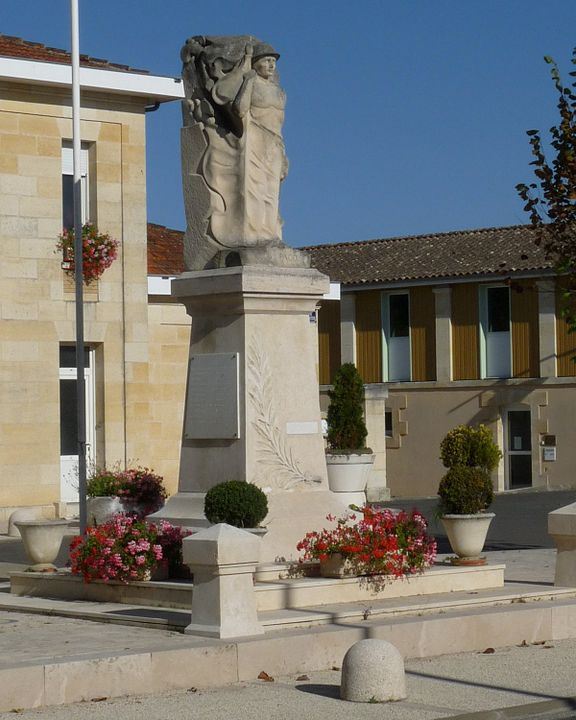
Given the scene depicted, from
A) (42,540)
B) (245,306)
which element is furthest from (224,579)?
(42,540)

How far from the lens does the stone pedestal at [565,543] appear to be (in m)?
14.3

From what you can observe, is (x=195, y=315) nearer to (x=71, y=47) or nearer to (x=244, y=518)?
(x=244, y=518)

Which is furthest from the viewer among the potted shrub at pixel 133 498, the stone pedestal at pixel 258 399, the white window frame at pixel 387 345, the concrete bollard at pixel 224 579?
the white window frame at pixel 387 345

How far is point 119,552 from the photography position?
13203 mm

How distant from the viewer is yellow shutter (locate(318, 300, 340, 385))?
4628 centimetres

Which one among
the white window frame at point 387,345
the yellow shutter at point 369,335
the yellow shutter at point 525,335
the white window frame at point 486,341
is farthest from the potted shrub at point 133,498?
the yellow shutter at point 369,335

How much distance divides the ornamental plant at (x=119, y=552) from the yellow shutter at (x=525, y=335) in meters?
29.4

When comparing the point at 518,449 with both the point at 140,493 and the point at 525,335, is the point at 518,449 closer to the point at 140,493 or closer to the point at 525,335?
the point at 525,335

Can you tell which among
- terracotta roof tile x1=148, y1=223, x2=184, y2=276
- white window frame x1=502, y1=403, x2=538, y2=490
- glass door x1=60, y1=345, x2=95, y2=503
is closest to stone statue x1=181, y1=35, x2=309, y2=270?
glass door x1=60, y1=345, x2=95, y2=503

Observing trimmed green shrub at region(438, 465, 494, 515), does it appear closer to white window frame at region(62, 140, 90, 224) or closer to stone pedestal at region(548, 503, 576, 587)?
stone pedestal at region(548, 503, 576, 587)

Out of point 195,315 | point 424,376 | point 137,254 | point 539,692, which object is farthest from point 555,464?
point 539,692

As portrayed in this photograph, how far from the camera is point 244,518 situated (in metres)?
12.9

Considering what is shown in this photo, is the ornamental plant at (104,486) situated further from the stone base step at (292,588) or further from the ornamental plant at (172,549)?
the ornamental plant at (172,549)

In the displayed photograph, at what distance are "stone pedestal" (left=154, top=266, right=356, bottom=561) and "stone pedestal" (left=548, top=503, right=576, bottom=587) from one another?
202cm
